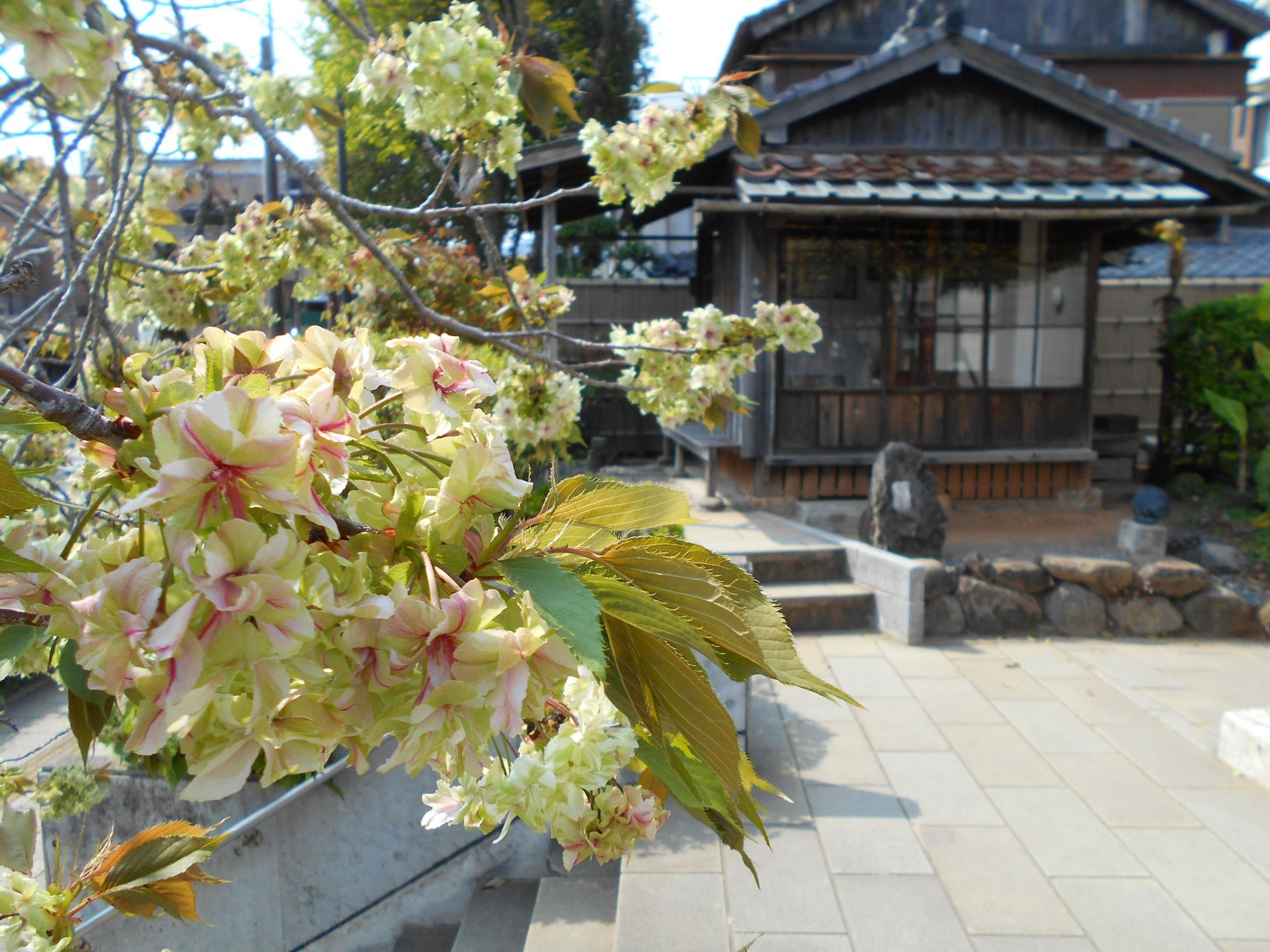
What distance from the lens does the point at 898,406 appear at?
7574 mm

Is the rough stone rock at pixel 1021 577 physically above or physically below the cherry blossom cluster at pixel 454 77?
below

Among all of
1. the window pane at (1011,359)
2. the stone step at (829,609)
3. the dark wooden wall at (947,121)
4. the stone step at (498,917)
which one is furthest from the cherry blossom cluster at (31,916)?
the window pane at (1011,359)

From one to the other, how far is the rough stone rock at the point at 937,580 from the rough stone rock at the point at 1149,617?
1171 mm

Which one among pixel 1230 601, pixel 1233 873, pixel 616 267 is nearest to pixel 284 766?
pixel 1233 873

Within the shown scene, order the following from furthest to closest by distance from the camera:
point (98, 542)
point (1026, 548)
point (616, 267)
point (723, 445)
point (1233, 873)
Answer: point (616, 267) < point (723, 445) < point (1026, 548) < point (1233, 873) < point (98, 542)

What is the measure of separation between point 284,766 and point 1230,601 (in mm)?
6585

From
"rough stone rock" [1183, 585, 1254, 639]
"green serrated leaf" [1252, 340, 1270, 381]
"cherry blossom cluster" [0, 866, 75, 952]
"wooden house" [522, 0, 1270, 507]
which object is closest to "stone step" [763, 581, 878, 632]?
"wooden house" [522, 0, 1270, 507]

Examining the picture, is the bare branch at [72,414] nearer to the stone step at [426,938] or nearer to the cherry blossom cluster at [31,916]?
the cherry blossom cluster at [31,916]

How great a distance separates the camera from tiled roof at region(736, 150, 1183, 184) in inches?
279

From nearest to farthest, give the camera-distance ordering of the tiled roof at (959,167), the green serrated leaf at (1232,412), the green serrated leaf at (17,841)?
the green serrated leaf at (17,841), the tiled roof at (959,167), the green serrated leaf at (1232,412)

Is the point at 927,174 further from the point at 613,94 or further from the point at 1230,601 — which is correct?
the point at 613,94

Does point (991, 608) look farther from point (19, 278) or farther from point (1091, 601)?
point (19, 278)

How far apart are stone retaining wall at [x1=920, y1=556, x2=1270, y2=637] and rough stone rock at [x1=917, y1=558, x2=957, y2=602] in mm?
11

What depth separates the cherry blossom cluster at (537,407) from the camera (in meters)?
3.05
